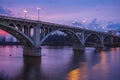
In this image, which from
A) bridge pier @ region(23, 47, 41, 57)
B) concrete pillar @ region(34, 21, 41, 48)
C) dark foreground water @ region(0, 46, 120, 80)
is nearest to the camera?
dark foreground water @ region(0, 46, 120, 80)

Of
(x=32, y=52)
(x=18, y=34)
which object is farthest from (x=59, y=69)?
(x=32, y=52)

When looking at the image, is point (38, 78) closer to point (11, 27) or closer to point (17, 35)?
point (11, 27)

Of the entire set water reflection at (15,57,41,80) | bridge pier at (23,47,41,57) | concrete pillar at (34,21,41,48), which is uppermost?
concrete pillar at (34,21,41,48)

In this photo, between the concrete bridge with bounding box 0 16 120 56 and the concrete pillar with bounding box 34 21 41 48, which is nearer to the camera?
the concrete bridge with bounding box 0 16 120 56

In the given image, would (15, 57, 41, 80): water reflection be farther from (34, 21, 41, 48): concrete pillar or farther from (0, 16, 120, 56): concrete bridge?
(34, 21, 41, 48): concrete pillar

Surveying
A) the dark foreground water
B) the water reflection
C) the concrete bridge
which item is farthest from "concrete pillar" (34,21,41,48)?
the water reflection

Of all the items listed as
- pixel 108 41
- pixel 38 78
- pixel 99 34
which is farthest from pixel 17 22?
pixel 108 41

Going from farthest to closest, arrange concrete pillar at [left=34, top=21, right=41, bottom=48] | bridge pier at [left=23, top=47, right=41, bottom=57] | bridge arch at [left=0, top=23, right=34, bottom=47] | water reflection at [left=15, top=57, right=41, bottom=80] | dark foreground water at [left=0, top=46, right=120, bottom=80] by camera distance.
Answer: bridge pier at [left=23, top=47, right=41, bottom=57], concrete pillar at [left=34, top=21, right=41, bottom=48], bridge arch at [left=0, top=23, right=34, bottom=47], dark foreground water at [left=0, top=46, right=120, bottom=80], water reflection at [left=15, top=57, right=41, bottom=80]

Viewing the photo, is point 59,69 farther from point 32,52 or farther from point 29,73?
point 32,52

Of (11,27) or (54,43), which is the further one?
(54,43)

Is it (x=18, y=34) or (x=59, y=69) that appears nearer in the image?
(x=59, y=69)

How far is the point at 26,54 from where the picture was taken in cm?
5894

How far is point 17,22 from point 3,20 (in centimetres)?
433

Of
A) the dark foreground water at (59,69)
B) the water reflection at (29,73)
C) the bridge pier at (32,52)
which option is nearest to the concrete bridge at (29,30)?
the bridge pier at (32,52)
